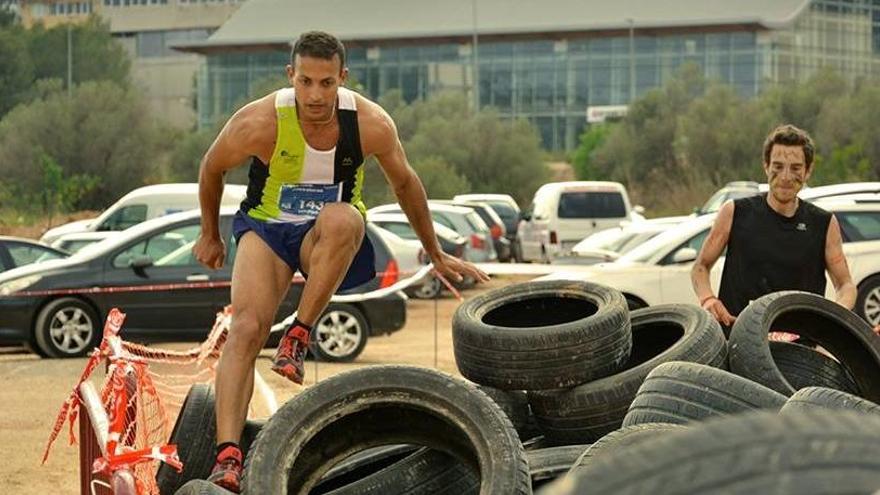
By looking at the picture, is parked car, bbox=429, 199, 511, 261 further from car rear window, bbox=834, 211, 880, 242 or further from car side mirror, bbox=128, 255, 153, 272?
car side mirror, bbox=128, 255, 153, 272

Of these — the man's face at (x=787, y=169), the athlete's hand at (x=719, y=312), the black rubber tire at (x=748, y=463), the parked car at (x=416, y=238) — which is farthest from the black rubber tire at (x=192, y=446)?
the parked car at (x=416, y=238)

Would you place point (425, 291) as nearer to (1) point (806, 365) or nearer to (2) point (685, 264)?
(2) point (685, 264)

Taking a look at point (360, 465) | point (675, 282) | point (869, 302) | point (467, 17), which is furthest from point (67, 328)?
point (467, 17)

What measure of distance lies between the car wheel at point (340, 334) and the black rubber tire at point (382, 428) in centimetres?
1338

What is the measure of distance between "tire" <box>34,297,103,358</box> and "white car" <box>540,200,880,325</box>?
517 cm

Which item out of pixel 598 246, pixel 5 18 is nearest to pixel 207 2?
pixel 5 18

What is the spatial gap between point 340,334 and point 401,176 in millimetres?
12173

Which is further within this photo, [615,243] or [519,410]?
[615,243]

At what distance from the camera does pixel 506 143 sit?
7988 cm

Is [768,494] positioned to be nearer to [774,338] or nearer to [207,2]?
[774,338]

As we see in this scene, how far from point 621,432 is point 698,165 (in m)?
71.4

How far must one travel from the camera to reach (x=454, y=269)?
26.4 feet

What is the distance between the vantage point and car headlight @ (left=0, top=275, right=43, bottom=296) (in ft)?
66.8

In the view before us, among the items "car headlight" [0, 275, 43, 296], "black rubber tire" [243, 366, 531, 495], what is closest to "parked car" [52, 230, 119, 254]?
"car headlight" [0, 275, 43, 296]
